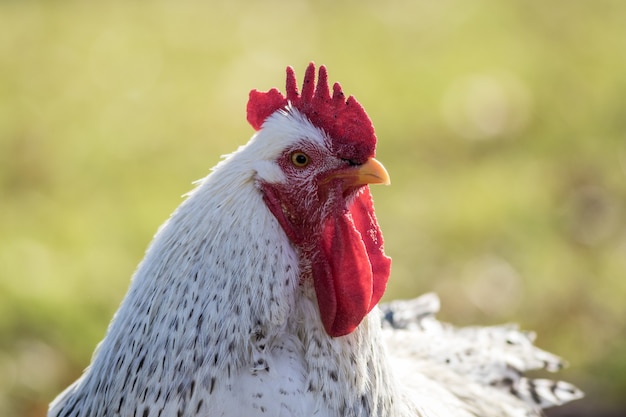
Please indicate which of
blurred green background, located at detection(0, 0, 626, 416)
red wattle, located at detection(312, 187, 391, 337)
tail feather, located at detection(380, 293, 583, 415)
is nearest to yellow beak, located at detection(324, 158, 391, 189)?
red wattle, located at detection(312, 187, 391, 337)

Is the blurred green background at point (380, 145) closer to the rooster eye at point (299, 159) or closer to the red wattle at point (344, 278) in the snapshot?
the red wattle at point (344, 278)

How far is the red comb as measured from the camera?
8.74 feet

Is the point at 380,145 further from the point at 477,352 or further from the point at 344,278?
the point at 344,278

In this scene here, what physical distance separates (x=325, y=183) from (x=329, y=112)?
217mm

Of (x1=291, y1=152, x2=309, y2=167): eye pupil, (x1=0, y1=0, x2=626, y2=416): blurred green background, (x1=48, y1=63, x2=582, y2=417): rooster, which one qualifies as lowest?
(x1=48, y1=63, x2=582, y2=417): rooster

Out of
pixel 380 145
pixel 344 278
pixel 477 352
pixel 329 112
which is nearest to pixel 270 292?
pixel 344 278

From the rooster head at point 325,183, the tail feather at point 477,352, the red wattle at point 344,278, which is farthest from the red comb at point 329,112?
the tail feather at point 477,352

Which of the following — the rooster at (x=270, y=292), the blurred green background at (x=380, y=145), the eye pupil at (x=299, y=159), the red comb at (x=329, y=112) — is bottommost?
the rooster at (x=270, y=292)

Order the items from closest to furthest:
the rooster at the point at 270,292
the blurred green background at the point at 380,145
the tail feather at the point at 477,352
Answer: the rooster at the point at 270,292
the tail feather at the point at 477,352
the blurred green background at the point at 380,145

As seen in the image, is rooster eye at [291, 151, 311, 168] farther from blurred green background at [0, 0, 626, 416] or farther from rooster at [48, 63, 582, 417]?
blurred green background at [0, 0, 626, 416]

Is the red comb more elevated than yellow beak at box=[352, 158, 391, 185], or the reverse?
the red comb

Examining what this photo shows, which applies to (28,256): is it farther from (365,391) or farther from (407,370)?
(365,391)

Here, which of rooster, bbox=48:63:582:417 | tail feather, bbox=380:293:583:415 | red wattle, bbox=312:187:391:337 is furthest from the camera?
tail feather, bbox=380:293:583:415

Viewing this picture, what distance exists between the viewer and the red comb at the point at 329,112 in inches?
105
